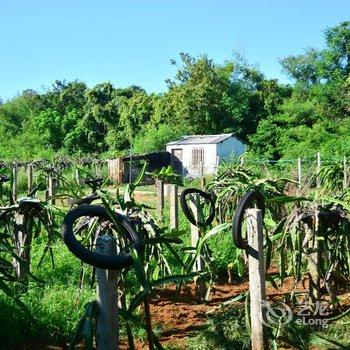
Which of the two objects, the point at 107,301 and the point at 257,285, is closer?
the point at 107,301

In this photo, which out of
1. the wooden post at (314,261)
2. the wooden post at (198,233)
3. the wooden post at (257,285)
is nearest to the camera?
the wooden post at (257,285)

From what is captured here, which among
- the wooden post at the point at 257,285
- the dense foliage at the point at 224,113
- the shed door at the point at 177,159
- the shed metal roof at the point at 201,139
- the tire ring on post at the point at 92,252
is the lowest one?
the wooden post at the point at 257,285

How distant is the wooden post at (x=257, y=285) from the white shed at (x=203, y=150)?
21.9 metres

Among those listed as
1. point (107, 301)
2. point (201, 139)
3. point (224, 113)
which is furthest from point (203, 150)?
point (107, 301)

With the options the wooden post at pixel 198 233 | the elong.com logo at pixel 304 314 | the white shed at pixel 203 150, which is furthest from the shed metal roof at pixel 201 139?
the elong.com logo at pixel 304 314

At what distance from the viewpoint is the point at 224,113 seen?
99.0 feet

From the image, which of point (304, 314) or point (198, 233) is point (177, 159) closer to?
point (198, 233)

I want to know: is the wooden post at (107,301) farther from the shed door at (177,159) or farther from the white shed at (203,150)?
the shed door at (177,159)

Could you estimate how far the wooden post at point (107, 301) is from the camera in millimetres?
2305

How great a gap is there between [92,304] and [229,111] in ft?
91.8

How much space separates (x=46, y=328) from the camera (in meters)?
Result: 4.11

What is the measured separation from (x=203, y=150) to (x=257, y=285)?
23136 mm

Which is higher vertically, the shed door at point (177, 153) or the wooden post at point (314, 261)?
the shed door at point (177, 153)

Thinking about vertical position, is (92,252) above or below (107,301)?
above
